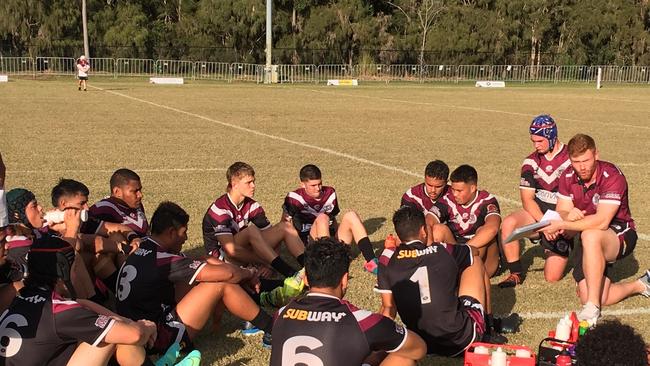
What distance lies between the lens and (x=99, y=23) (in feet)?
204

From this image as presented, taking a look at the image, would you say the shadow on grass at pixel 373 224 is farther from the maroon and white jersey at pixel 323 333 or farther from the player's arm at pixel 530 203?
the maroon and white jersey at pixel 323 333

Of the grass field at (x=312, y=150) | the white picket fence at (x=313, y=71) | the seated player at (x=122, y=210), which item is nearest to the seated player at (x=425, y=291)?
the grass field at (x=312, y=150)

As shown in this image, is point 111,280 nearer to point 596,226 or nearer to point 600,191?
point 596,226

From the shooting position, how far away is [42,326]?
3.93 m

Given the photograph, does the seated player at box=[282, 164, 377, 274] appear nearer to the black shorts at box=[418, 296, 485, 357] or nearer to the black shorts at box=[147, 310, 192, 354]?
the black shorts at box=[418, 296, 485, 357]

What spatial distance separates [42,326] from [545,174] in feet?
18.3

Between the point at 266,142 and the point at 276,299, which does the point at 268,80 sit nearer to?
the point at 266,142

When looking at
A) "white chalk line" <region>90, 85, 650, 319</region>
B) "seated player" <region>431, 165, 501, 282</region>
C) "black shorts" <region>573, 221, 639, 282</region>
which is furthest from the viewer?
"seated player" <region>431, 165, 501, 282</region>

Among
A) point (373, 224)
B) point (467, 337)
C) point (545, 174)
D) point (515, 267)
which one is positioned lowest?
point (373, 224)

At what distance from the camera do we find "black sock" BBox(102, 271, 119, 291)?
6328 mm

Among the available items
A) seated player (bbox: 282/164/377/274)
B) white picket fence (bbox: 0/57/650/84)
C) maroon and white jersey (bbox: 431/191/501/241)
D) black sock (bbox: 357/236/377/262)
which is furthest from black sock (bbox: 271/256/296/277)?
white picket fence (bbox: 0/57/650/84)

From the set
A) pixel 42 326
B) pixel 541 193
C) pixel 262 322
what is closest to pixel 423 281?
pixel 262 322

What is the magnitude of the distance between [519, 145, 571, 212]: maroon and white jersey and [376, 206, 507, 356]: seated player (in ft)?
9.91

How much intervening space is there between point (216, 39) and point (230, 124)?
4631cm
